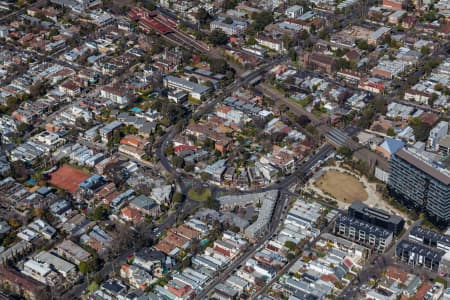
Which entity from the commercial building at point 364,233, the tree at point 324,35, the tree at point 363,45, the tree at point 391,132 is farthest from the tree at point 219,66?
the commercial building at point 364,233

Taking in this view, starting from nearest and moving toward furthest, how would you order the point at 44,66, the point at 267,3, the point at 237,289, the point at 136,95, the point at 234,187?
the point at 237,289
the point at 234,187
the point at 136,95
the point at 44,66
the point at 267,3

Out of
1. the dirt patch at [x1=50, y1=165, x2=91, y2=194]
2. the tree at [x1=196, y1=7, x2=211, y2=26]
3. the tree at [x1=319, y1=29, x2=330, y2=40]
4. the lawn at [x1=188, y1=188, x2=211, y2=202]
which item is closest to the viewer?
the lawn at [x1=188, y1=188, x2=211, y2=202]

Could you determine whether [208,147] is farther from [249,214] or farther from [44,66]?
[44,66]

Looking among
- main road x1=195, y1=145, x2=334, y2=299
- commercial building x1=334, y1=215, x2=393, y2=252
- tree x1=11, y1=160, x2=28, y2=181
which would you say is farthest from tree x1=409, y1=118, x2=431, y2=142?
tree x1=11, y1=160, x2=28, y2=181

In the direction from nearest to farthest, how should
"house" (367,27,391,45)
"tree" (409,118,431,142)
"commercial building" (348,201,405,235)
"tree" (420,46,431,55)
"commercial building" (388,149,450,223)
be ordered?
"commercial building" (388,149,450,223) < "commercial building" (348,201,405,235) < "tree" (409,118,431,142) < "tree" (420,46,431,55) < "house" (367,27,391,45)

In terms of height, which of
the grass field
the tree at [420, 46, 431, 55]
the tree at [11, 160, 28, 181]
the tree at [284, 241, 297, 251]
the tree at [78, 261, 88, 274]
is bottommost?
the tree at [11, 160, 28, 181]

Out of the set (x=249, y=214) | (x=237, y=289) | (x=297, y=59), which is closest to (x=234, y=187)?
(x=249, y=214)

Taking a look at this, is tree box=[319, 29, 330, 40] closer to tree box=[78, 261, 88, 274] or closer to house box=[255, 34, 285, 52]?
house box=[255, 34, 285, 52]

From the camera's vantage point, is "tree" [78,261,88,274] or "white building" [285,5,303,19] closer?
"tree" [78,261,88,274]

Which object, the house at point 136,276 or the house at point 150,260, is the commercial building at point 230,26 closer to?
the house at point 150,260
